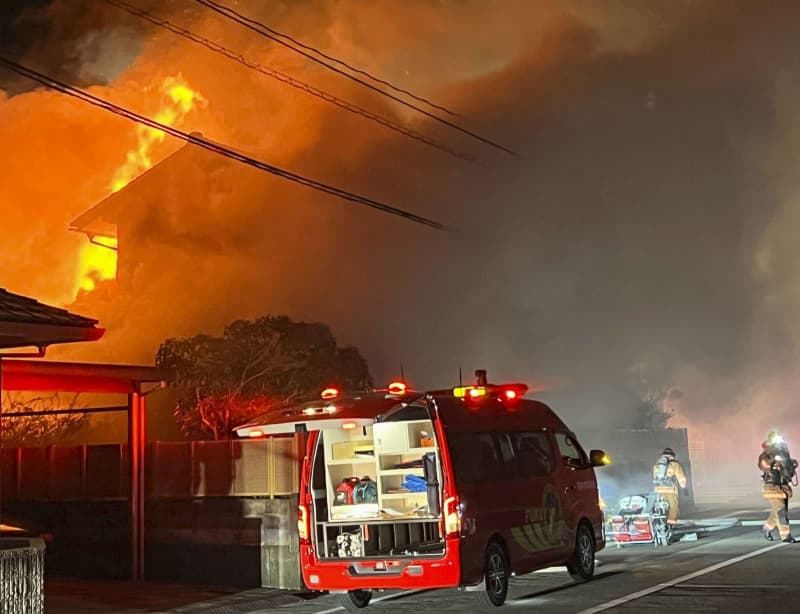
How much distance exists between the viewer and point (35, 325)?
28.0ft

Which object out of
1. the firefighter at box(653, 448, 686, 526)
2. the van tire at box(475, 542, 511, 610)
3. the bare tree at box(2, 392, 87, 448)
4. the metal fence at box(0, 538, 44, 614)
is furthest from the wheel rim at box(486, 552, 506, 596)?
the bare tree at box(2, 392, 87, 448)

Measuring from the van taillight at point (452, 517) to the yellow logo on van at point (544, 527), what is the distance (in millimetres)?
1017

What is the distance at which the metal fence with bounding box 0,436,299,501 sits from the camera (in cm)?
1142

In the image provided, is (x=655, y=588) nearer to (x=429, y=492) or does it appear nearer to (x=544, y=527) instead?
(x=544, y=527)

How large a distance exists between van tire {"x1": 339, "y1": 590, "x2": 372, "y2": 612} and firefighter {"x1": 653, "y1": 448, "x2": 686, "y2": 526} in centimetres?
684

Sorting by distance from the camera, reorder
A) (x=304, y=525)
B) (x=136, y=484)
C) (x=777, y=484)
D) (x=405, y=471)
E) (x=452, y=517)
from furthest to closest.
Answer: (x=777, y=484)
(x=136, y=484)
(x=405, y=471)
(x=304, y=525)
(x=452, y=517)

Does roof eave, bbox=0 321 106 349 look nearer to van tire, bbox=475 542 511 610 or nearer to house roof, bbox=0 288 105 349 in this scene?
house roof, bbox=0 288 105 349

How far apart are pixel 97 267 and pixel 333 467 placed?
70.3 feet

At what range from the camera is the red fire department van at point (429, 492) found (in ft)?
→ 28.7

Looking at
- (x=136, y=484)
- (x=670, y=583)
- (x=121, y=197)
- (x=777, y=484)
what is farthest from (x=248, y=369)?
(x=670, y=583)

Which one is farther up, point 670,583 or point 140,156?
point 140,156

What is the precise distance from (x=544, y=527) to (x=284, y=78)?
23.7 metres

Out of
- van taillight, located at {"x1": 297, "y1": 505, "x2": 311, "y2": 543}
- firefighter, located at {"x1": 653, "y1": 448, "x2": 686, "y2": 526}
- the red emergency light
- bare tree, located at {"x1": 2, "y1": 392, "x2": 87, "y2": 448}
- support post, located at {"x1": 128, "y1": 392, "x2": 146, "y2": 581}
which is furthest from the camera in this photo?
bare tree, located at {"x1": 2, "y1": 392, "x2": 87, "y2": 448}

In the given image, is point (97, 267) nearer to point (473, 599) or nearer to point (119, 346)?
point (119, 346)
